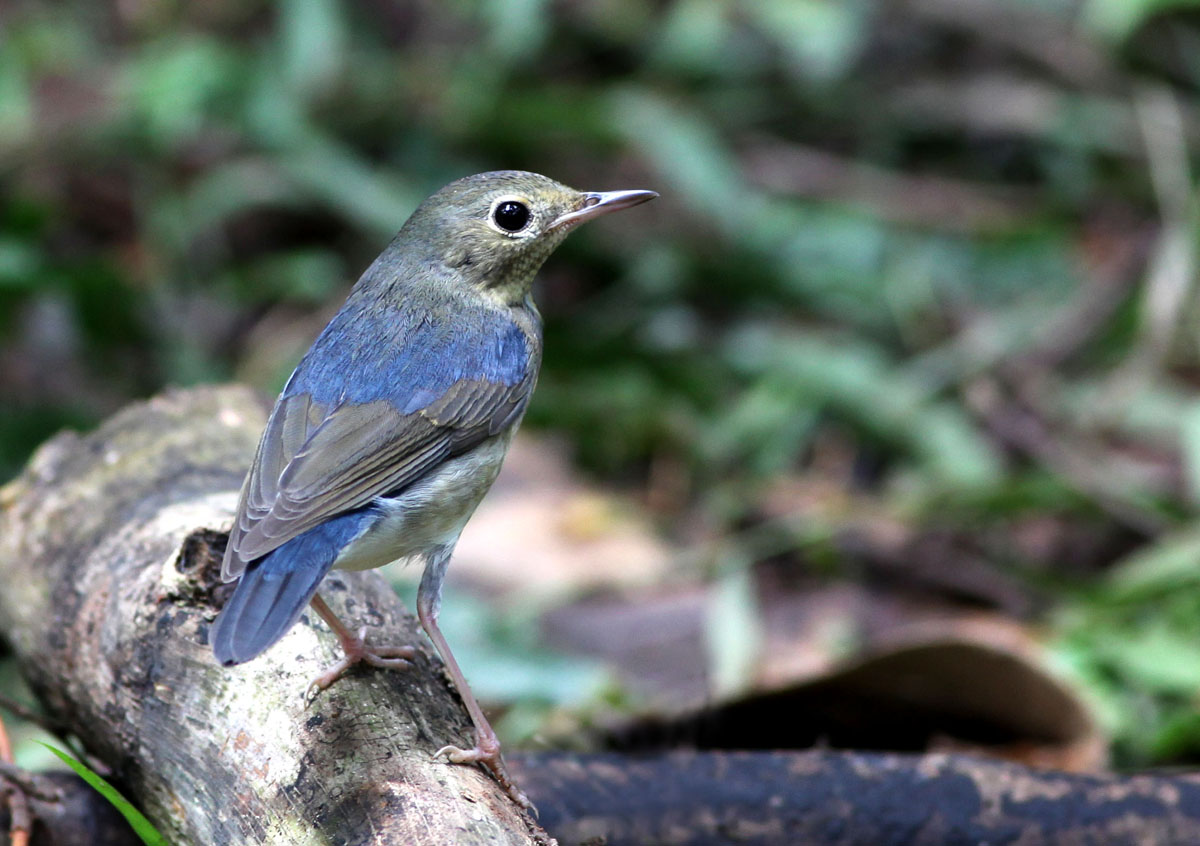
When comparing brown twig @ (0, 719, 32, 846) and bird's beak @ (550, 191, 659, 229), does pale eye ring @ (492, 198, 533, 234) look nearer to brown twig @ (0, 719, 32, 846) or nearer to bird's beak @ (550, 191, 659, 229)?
bird's beak @ (550, 191, 659, 229)

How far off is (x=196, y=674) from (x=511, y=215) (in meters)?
1.56

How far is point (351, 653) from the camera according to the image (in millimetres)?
3027

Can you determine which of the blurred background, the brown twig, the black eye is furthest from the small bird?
the blurred background

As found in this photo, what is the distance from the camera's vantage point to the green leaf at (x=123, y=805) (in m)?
2.89

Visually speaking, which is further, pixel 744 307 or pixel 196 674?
pixel 744 307

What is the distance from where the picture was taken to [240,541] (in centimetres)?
291

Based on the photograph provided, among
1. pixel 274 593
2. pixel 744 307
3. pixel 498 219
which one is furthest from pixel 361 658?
pixel 744 307

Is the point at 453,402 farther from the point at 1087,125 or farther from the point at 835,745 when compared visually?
the point at 1087,125

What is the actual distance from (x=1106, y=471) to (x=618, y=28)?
4699mm

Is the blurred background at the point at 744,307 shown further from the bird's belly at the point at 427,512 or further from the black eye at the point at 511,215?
the black eye at the point at 511,215

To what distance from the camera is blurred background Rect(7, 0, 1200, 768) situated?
17.2 feet

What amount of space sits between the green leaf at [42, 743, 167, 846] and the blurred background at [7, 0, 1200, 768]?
1650mm

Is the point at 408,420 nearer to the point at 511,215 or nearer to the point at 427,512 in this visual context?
the point at 427,512

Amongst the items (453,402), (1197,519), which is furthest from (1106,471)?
(453,402)
